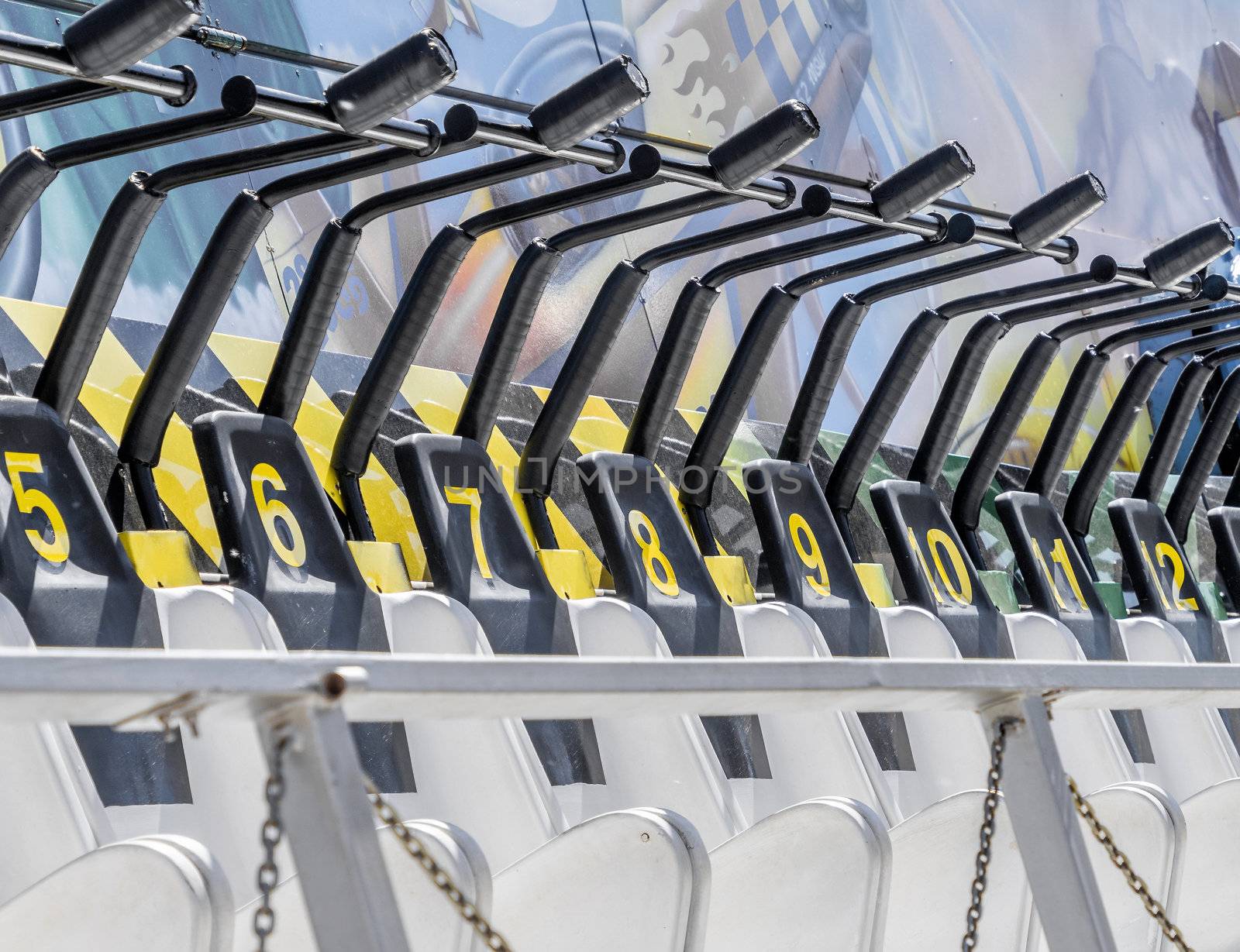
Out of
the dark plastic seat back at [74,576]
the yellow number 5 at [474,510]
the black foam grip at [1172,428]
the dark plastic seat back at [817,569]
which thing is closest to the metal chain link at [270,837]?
the dark plastic seat back at [74,576]

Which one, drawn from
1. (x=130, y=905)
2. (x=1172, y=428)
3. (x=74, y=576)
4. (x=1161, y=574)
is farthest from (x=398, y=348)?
(x=1172, y=428)

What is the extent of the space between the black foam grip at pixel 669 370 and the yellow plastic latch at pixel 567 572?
31 centimetres

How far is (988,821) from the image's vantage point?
97 centimetres

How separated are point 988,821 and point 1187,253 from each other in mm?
2213

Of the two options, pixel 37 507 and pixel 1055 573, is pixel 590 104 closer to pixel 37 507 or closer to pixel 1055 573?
pixel 37 507

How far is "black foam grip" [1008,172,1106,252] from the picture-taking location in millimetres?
2535

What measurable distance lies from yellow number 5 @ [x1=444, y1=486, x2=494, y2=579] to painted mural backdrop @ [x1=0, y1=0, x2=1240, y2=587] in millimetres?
378

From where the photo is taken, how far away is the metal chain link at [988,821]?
963 millimetres

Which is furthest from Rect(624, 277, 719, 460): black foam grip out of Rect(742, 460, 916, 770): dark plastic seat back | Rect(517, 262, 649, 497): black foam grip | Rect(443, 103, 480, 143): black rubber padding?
Rect(443, 103, 480, 143): black rubber padding

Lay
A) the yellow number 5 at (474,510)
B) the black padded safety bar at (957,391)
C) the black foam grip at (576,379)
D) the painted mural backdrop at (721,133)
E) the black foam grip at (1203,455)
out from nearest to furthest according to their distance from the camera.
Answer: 1. the yellow number 5 at (474,510)
2. the black foam grip at (576,379)
3. the painted mural backdrop at (721,133)
4. the black padded safety bar at (957,391)
5. the black foam grip at (1203,455)

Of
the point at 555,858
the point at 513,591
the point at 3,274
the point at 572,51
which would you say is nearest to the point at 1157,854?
the point at 555,858

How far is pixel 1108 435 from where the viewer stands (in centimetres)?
376

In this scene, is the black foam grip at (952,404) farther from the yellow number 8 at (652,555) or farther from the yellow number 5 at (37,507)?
the yellow number 5 at (37,507)

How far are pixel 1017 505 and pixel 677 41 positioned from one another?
146 centimetres
